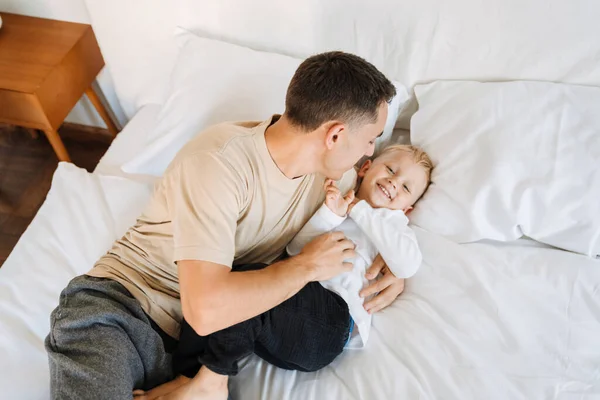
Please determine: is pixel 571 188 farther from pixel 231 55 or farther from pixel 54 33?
pixel 54 33

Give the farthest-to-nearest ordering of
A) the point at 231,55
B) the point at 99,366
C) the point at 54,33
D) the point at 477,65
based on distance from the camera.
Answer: the point at 54,33 → the point at 231,55 → the point at 477,65 → the point at 99,366

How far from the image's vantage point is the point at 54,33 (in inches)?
72.3

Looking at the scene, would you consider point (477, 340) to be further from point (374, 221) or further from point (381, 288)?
point (374, 221)

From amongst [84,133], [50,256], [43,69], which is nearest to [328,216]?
[50,256]

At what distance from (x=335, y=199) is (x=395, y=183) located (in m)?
0.21

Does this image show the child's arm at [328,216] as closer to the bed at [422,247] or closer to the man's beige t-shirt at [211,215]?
the man's beige t-shirt at [211,215]

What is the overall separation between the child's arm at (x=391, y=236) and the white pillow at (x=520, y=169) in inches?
5.6

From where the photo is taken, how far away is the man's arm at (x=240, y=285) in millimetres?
992

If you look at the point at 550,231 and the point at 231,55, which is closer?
Answer: the point at 550,231

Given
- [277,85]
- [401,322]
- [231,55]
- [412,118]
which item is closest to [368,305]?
[401,322]

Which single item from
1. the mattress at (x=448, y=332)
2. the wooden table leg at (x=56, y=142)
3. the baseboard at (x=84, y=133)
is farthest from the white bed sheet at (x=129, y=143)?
the baseboard at (x=84, y=133)

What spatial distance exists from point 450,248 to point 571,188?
1.13 feet

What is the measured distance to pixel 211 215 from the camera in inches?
40.0

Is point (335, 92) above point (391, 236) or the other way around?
above
